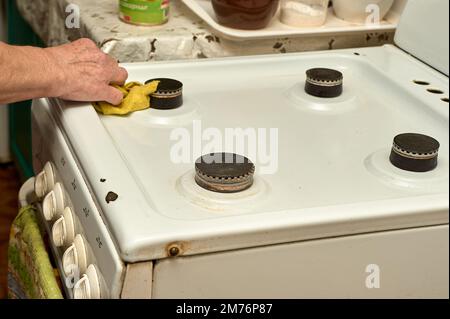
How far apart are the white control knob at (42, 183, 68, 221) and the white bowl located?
1.58ft

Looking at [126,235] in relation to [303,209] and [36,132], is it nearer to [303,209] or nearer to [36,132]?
[303,209]

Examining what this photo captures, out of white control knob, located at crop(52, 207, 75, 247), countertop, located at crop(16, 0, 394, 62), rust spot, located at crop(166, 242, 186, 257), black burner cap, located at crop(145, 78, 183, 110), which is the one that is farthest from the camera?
countertop, located at crop(16, 0, 394, 62)

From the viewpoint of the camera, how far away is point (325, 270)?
2.06 feet

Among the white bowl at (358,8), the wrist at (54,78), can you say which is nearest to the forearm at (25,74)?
the wrist at (54,78)

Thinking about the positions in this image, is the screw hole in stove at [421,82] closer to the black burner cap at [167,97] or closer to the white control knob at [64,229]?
the black burner cap at [167,97]

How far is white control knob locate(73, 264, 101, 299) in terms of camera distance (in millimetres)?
625

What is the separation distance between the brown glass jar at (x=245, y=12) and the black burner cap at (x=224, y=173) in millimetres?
321

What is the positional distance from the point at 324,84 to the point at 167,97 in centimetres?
18

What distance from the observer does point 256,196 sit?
0.65 metres

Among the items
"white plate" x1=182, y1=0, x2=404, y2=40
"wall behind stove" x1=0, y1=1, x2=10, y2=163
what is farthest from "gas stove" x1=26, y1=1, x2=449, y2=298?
"wall behind stove" x1=0, y1=1, x2=10, y2=163

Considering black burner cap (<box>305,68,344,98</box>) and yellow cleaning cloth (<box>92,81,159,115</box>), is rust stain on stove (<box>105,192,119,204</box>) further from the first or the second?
black burner cap (<box>305,68,344,98</box>)

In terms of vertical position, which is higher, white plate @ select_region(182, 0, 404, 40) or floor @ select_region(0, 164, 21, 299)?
white plate @ select_region(182, 0, 404, 40)
